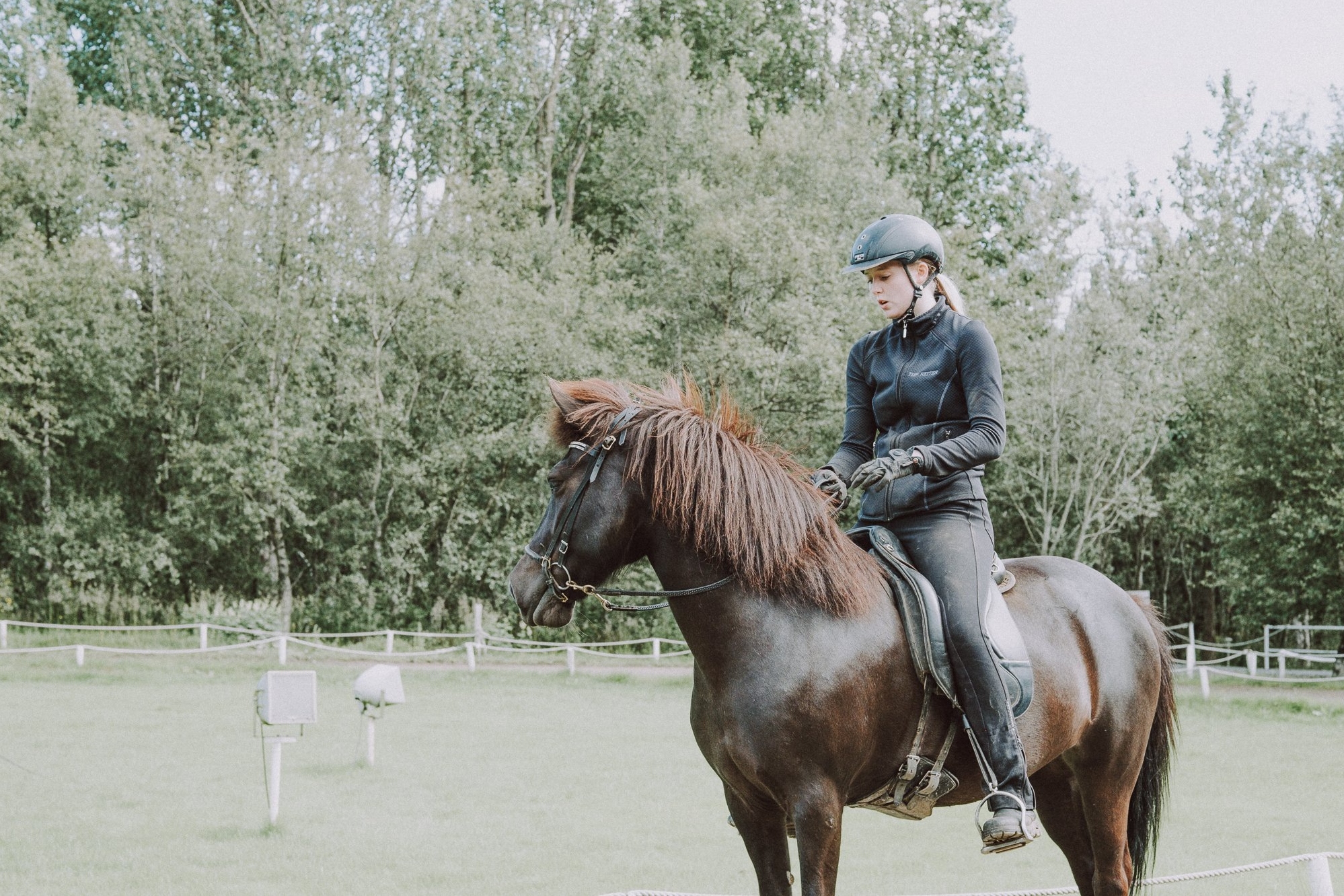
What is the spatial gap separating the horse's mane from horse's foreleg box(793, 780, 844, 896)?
649mm

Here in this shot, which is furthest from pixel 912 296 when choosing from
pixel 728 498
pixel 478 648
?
pixel 478 648

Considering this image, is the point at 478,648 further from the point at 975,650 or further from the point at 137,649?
the point at 975,650

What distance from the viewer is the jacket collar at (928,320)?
14.3 feet

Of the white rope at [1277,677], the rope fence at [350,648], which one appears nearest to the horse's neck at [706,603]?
the rope fence at [350,648]

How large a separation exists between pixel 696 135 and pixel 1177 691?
1977 centimetres

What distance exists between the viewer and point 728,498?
154 inches

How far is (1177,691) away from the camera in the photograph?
21891 millimetres

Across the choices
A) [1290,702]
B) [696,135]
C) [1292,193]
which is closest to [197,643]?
[696,135]

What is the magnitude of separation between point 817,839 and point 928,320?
1.94m

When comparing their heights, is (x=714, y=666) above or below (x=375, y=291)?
below

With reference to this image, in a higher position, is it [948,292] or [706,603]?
[948,292]

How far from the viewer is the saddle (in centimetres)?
405

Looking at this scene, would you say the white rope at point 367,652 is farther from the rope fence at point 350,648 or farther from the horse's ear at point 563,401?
the horse's ear at point 563,401

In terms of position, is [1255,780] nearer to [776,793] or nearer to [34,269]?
[776,793]
